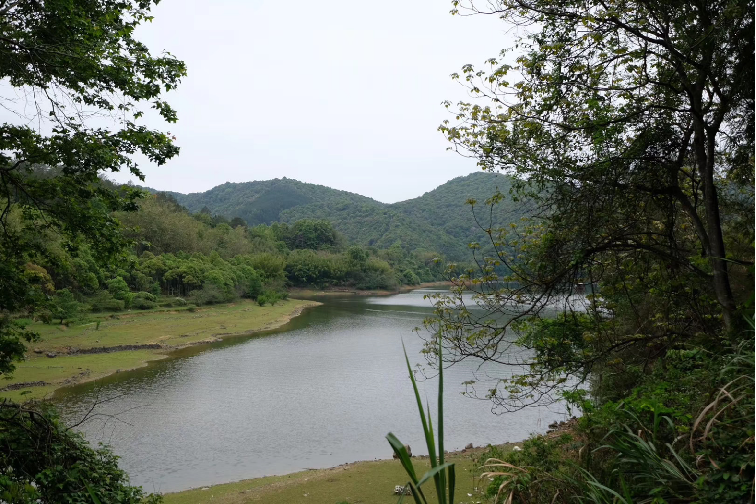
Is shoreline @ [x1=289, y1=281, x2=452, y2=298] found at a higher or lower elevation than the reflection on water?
higher

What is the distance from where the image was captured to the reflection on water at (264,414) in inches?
427

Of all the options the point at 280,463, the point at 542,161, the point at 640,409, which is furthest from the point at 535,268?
the point at 280,463

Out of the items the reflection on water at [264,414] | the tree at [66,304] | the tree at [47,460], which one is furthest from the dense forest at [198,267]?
the reflection on water at [264,414]

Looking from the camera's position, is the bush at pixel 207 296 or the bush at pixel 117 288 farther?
the bush at pixel 207 296

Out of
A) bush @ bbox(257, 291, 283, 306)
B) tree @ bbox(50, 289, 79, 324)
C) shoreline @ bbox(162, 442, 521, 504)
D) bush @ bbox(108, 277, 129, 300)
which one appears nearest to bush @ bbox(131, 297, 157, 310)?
bush @ bbox(108, 277, 129, 300)

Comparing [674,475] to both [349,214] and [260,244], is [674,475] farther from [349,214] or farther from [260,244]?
[349,214]

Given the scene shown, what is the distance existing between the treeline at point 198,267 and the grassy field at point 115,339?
138cm

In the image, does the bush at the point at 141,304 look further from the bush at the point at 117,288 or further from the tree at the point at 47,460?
the tree at the point at 47,460

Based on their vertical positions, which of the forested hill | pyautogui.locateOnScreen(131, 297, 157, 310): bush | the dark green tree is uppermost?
the forested hill

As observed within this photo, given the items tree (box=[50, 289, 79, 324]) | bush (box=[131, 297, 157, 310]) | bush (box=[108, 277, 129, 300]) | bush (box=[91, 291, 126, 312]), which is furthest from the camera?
bush (box=[131, 297, 157, 310])

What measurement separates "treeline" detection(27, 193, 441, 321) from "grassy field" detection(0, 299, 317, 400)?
54.5 inches

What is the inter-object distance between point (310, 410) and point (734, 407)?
41.4 feet

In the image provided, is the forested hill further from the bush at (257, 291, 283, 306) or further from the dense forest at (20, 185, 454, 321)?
the bush at (257, 291, 283, 306)

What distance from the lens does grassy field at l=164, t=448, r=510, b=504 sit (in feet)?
25.9
